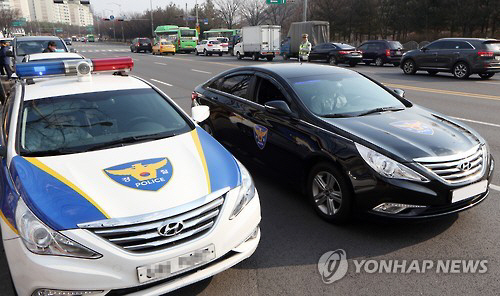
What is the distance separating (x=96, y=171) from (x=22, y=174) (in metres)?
0.49

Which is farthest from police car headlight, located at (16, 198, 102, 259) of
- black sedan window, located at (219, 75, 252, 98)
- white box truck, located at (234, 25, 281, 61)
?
white box truck, located at (234, 25, 281, 61)

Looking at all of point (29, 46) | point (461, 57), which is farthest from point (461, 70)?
point (29, 46)

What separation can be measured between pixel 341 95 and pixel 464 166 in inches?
62.6

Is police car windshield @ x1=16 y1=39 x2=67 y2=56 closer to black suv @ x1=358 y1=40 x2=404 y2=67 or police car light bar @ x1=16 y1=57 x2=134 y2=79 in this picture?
police car light bar @ x1=16 y1=57 x2=134 y2=79

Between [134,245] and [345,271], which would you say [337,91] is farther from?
[134,245]

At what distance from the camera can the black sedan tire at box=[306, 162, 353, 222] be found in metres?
3.55

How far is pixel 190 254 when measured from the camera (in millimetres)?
2455

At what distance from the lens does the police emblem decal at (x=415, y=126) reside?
375 cm

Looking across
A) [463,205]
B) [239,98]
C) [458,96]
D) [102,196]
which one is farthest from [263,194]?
[458,96]

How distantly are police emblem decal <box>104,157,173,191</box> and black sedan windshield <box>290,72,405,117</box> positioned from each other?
6.25ft

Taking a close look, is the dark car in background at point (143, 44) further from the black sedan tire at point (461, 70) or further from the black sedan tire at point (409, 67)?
the black sedan tire at point (461, 70)

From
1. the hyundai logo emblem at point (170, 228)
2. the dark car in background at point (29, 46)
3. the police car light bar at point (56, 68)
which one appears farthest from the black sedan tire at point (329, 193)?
the dark car in background at point (29, 46)

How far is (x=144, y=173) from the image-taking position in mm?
2756

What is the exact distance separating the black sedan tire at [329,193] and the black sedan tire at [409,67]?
16385 millimetres
